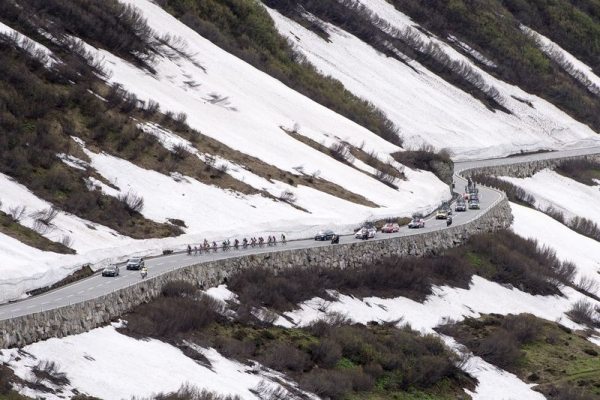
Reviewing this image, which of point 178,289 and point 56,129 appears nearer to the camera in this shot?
point 178,289

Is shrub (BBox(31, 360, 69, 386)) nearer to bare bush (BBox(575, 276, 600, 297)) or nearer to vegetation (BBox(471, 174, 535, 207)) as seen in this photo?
bare bush (BBox(575, 276, 600, 297))

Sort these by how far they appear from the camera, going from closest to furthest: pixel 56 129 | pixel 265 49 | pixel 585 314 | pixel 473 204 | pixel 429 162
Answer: pixel 585 314 → pixel 56 129 → pixel 473 204 → pixel 429 162 → pixel 265 49

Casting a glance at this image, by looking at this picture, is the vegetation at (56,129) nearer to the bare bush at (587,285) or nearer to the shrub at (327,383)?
the shrub at (327,383)

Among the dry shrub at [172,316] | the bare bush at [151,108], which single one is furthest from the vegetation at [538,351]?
the bare bush at [151,108]

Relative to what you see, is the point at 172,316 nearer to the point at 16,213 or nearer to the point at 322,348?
the point at 322,348

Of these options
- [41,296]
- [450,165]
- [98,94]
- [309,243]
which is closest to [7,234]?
[41,296]

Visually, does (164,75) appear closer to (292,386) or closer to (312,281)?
(312,281)

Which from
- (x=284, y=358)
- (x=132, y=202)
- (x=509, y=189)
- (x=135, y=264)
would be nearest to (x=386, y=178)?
(x=509, y=189)
